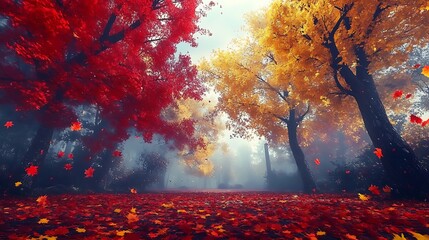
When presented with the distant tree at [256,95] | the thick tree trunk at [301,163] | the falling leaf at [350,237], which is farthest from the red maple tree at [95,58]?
the falling leaf at [350,237]

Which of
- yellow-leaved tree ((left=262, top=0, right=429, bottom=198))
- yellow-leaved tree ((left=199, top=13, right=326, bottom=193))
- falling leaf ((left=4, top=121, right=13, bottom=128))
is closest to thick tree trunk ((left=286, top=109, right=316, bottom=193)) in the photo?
yellow-leaved tree ((left=199, top=13, right=326, bottom=193))

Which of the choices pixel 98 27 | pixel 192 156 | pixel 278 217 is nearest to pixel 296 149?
pixel 278 217

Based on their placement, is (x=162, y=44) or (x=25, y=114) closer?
(x=162, y=44)

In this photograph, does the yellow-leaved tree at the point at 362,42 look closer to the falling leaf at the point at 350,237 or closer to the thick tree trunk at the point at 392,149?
the thick tree trunk at the point at 392,149

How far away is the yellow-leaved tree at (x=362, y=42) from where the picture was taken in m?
7.06

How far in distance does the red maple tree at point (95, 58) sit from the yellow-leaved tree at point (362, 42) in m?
4.24

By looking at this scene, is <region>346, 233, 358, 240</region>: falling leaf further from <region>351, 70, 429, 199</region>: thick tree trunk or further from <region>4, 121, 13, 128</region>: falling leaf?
<region>4, 121, 13, 128</region>: falling leaf

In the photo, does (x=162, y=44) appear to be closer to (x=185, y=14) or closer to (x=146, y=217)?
(x=185, y=14)

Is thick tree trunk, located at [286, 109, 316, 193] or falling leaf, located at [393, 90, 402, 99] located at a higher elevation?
falling leaf, located at [393, 90, 402, 99]

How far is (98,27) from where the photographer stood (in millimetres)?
9219

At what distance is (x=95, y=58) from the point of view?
8.50 metres

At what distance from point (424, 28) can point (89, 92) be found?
11.5 metres

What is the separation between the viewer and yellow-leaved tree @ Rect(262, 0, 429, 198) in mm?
7062

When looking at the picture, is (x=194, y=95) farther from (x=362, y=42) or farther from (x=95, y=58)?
(x=362, y=42)
